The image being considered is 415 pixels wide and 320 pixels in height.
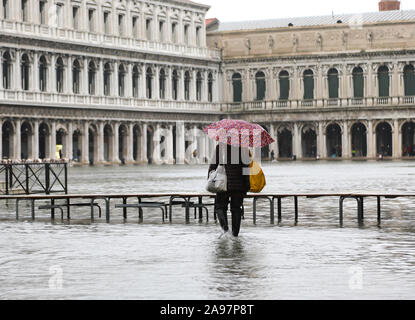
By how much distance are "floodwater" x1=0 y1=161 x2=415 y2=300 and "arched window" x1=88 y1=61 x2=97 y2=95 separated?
6649 cm

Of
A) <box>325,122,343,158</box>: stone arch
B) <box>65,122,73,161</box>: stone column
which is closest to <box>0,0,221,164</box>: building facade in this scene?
<box>65,122,73,161</box>: stone column

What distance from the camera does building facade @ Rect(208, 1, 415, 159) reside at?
101688 mm

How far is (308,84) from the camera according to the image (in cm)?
10525

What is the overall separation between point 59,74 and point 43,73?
6.49ft

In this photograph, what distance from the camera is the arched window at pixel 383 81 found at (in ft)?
336

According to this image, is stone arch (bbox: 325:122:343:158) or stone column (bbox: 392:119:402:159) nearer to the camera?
stone column (bbox: 392:119:402:159)

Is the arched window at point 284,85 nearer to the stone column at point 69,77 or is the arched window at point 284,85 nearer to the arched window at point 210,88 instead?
the arched window at point 210,88

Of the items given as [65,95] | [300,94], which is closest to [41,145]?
[65,95]

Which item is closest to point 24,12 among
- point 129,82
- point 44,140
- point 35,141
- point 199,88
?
point 35,141

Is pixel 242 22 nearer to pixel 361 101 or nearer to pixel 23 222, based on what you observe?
pixel 361 101

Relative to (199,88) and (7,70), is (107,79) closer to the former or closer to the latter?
(7,70)

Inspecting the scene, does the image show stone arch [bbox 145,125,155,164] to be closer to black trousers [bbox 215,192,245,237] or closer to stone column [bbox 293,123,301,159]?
stone column [bbox 293,123,301,159]

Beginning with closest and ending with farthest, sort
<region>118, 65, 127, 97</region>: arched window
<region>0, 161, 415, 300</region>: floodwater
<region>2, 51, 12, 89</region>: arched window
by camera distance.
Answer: <region>0, 161, 415, 300</region>: floodwater → <region>2, 51, 12, 89</region>: arched window → <region>118, 65, 127, 97</region>: arched window

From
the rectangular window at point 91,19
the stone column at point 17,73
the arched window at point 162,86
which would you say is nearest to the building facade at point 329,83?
the arched window at point 162,86
